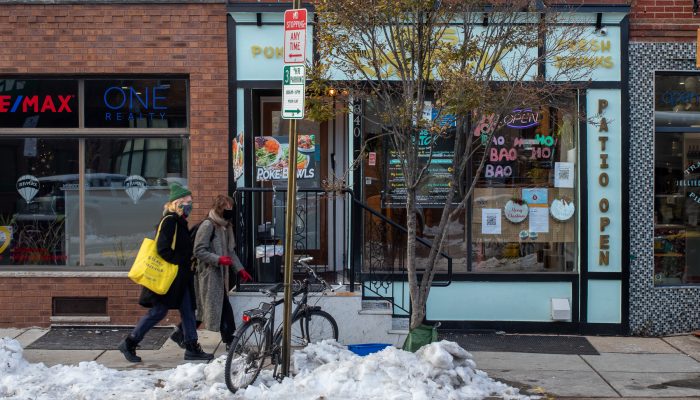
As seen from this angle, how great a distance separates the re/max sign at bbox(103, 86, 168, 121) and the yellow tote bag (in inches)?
96.8

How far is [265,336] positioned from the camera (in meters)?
7.22

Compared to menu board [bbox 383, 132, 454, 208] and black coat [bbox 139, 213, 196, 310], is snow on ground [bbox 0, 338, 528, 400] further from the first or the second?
menu board [bbox 383, 132, 454, 208]

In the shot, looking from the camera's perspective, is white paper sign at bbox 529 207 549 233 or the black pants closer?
the black pants

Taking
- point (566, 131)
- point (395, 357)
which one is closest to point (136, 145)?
point (395, 357)

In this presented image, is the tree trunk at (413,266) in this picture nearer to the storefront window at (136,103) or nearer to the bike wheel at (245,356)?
the bike wheel at (245,356)

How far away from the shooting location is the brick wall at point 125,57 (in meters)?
9.75

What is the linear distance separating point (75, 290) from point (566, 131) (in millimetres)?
6267

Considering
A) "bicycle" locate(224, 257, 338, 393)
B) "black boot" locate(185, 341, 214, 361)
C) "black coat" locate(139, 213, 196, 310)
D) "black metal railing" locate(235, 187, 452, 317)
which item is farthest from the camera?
"black metal railing" locate(235, 187, 452, 317)

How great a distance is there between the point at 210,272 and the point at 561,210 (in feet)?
14.5

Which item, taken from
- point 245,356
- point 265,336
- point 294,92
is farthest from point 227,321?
point 294,92

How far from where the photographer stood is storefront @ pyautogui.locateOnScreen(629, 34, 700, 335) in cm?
986

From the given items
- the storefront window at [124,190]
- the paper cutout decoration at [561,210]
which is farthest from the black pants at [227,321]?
the paper cutout decoration at [561,210]

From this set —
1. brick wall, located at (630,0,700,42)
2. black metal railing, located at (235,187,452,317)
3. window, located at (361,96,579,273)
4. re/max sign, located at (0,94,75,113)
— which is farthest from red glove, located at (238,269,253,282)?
brick wall, located at (630,0,700,42)

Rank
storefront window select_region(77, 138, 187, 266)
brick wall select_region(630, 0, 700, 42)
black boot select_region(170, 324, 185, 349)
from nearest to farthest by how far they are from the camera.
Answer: black boot select_region(170, 324, 185, 349)
brick wall select_region(630, 0, 700, 42)
storefront window select_region(77, 138, 187, 266)
